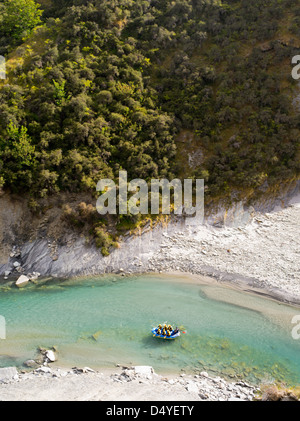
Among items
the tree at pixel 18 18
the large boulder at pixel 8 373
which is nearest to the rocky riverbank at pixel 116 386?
the large boulder at pixel 8 373

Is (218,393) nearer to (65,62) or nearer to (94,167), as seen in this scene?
(94,167)

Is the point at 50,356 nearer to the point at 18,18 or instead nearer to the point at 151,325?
the point at 151,325

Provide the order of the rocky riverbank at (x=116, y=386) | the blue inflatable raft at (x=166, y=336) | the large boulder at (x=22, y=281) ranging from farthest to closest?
the large boulder at (x=22, y=281) < the blue inflatable raft at (x=166, y=336) < the rocky riverbank at (x=116, y=386)

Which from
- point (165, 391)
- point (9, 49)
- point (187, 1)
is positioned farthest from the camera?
point (187, 1)

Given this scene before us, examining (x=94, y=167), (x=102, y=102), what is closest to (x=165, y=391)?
(x=94, y=167)

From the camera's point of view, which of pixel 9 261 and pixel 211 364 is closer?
pixel 211 364
